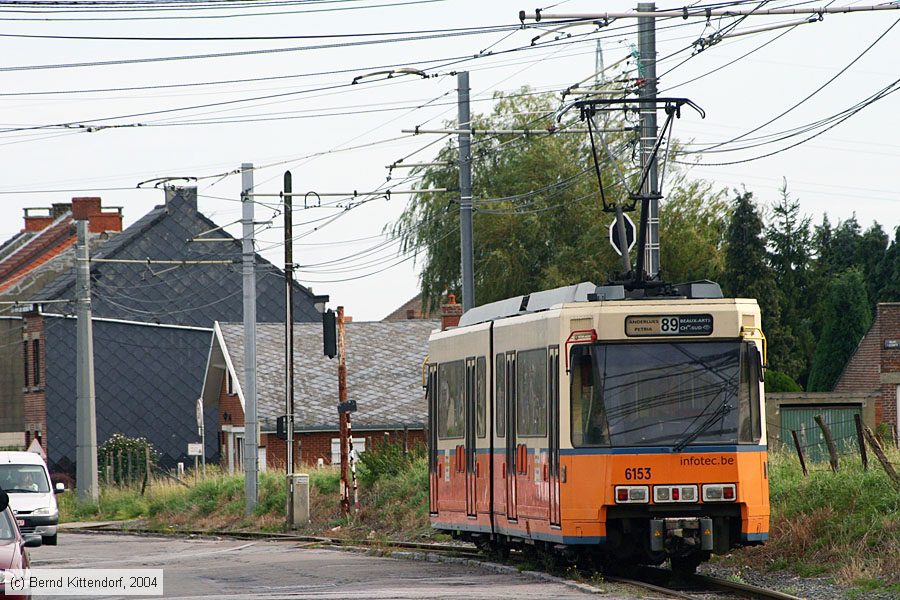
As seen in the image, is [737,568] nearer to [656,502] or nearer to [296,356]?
[656,502]

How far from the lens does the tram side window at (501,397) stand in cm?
1936

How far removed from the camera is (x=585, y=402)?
55.4 feet

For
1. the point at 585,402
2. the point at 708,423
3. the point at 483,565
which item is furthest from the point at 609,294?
the point at 483,565

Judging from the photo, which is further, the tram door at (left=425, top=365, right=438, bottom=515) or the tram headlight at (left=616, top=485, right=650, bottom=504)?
the tram door at (left=425, top=365, right=438, bottom=515)

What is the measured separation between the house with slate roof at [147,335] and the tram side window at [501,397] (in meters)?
42.1

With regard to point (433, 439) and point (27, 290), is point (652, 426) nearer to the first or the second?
point (433, 439)

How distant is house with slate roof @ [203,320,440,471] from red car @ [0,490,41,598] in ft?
106

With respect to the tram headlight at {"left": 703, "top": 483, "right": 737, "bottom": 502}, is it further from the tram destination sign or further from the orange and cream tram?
the tram destination sign

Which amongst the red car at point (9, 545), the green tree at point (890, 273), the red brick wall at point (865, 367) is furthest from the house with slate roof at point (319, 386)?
the red car at point (9, 545)

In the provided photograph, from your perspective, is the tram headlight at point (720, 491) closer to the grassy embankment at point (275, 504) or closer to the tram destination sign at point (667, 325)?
the tram destination sign at point (667, 325)

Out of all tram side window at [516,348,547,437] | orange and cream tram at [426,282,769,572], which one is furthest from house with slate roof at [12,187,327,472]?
orange and cream tram at [426,282,769,572]

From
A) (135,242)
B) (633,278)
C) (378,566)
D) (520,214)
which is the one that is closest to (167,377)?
(135,242)

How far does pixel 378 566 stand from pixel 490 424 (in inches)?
115

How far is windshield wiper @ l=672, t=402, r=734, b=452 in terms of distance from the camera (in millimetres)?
16672
